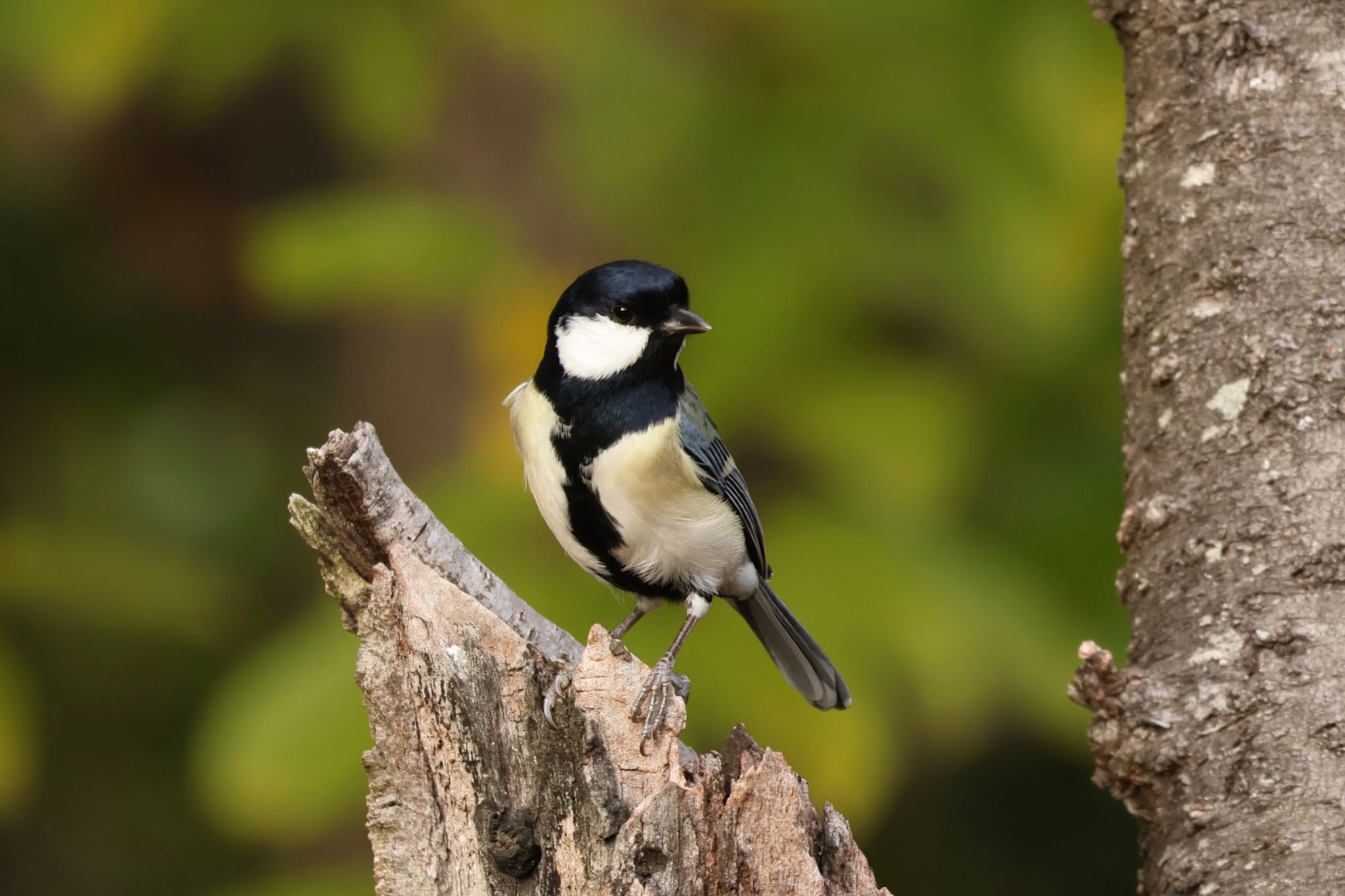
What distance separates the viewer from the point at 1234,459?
2.39m

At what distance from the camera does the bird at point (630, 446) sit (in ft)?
9.32

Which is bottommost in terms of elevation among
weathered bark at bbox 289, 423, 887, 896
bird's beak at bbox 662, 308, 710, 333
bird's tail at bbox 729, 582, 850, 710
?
weathered bark at bbox 289, 423, 887, 896

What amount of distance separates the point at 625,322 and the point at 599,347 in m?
0.07

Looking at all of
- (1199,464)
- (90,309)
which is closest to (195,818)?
(90,309)

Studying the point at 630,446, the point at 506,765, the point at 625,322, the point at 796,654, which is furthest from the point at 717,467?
the point at 506,765

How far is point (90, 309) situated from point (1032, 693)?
11.2ft

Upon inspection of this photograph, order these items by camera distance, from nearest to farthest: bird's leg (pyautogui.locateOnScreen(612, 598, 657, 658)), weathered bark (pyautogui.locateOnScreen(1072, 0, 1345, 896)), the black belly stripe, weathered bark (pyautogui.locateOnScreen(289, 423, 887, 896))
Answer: weathered bark (pyautogui.locateOnScreen(289, 423, 887, 896)) < weathered bark (pyautogui.locateOnScreen(1072, 0, 1345, 896)) < the black belly stripe < bird's leg (pyautogui.locateOnScreen(612, 598, 657, 658))

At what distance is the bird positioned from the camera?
112 inches

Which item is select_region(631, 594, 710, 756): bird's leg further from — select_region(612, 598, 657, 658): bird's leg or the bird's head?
the bird's head

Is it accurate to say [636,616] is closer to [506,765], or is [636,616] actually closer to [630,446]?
[630,446]

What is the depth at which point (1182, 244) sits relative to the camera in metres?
2.57

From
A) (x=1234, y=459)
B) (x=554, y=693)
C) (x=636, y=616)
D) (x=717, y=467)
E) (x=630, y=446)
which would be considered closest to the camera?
(x=554, y=693)

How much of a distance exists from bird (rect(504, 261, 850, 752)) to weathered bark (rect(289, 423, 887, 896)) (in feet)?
1.55

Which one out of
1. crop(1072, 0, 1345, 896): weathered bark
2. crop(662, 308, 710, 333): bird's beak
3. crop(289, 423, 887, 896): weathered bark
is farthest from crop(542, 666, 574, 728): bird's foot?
crop(662, 308, 710, 333): bird's beak
